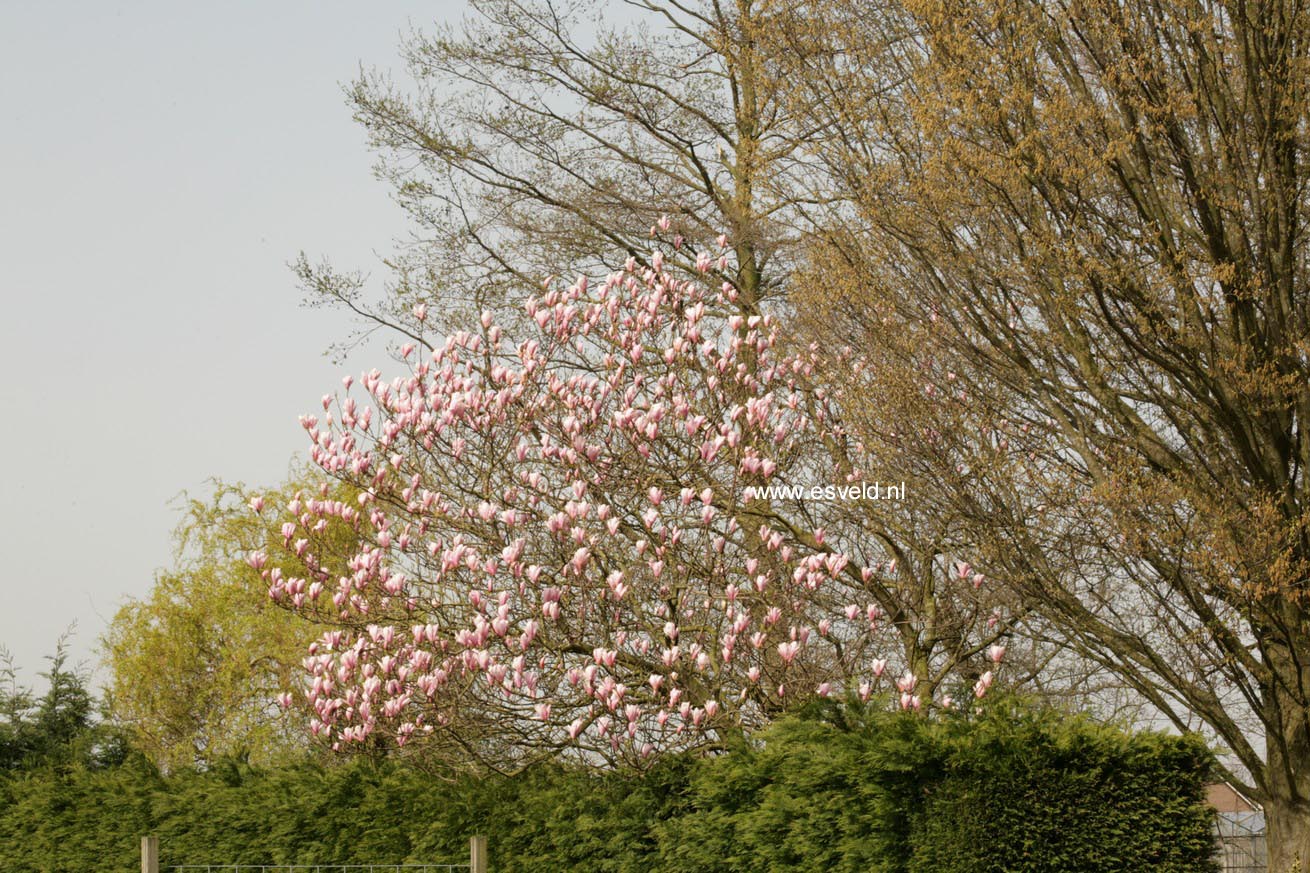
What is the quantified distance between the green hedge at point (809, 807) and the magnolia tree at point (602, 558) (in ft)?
1.49

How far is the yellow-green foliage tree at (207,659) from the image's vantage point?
20719mm

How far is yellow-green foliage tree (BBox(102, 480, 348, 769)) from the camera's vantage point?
68.0 ft

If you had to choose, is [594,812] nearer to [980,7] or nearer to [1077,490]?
[1077,490]

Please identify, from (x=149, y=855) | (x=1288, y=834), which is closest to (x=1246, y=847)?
(x=1288, y=834)

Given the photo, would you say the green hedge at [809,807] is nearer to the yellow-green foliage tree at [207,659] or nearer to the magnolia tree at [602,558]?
the magnolia tree at [602,558]

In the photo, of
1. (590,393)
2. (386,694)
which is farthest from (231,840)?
(590,393)

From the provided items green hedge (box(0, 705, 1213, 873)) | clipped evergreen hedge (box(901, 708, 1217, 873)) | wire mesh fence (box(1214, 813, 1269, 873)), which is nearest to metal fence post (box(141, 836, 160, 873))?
green hedge (box(0, 705, 1213, 873))

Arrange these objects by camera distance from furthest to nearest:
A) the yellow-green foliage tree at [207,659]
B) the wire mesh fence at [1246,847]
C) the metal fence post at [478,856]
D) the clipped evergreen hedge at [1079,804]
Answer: the yellow-green foliage tree at [207,659] < the wire mesh fence at [1246,847] < the metal fence post at [478,856] < the clipped evergreen hedge at [1079,804]

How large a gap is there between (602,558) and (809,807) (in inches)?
99.3

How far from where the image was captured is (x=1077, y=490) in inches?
322

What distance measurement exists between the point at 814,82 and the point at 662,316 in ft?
7.23

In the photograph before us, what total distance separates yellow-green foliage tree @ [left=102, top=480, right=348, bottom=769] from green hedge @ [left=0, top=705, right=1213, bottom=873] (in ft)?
30.7

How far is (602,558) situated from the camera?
30.5ft

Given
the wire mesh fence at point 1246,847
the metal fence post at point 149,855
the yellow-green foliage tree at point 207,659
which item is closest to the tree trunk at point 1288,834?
the wire mesh fence at point 1246,847
